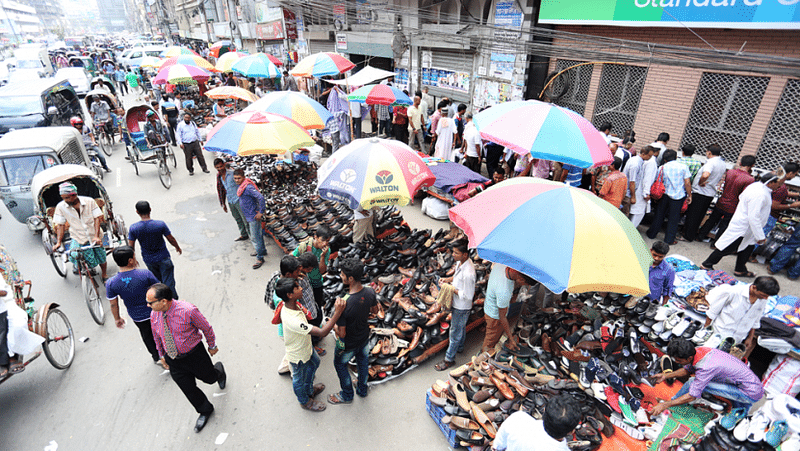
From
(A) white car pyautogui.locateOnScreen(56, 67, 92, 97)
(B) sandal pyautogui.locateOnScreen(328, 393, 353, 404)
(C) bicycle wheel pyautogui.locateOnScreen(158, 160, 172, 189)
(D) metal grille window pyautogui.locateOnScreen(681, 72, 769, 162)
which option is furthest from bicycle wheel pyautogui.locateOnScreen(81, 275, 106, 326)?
(A) white car pyautogui.locateOnScreen(56, 67, 92, 97)

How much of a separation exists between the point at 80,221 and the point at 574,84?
459 inches

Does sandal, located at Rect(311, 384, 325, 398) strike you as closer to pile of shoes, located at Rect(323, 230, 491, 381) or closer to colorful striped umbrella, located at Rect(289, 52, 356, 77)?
pile of shoes, located at Rect(323, 230, 491, 381)

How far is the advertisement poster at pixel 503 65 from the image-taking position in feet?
36.9

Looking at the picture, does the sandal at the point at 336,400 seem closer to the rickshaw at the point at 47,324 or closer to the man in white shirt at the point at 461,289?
the man in white shirt at the point at 461,289

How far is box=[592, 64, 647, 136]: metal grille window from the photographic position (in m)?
8.87

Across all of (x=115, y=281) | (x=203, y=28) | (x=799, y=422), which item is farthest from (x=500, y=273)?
(x=203, y=28)

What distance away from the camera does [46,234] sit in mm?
6453

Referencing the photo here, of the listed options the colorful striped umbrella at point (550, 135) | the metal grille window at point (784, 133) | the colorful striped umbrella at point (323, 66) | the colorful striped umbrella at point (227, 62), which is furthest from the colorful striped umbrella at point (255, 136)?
the colorful striped umbrella at point (227, 62)

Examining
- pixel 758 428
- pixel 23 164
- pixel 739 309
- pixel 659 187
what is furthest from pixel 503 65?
pixel 23 164

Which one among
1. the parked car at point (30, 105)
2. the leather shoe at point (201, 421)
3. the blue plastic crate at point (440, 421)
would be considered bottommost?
the leather shoe at point (201, 421)

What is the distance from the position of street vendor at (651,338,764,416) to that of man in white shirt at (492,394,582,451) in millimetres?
1442

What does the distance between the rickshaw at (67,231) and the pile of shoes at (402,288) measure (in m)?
3.58

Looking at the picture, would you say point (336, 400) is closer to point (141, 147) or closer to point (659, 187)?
point (659, 187)

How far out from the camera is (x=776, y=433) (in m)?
2.85
